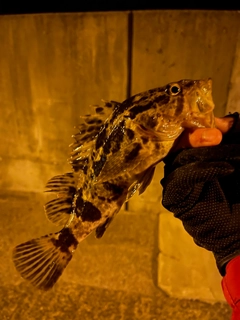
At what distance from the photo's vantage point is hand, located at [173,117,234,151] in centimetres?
183

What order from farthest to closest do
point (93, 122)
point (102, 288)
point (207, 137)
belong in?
point (102, 288)
point (93, 122)
point (207, 137)

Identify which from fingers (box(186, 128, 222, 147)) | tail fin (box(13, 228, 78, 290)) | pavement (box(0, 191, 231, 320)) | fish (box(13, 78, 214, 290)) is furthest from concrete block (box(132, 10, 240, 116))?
tail fin (box(13, 228, 78, 290))

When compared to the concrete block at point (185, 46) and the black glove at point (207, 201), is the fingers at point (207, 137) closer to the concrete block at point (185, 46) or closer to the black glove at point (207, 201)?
the black glove at point (207, 201)

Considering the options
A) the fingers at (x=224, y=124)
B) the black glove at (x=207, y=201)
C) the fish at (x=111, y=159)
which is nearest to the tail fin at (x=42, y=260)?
the fish at (x=111, y=159)

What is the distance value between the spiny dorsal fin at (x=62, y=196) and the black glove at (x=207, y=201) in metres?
Answer: 0.62

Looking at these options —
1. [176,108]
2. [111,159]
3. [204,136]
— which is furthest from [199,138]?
[111,159]

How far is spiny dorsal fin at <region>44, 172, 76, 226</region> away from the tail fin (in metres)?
0.13

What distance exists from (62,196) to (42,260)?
0.42 metres

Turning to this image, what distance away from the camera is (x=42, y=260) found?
2264 mm

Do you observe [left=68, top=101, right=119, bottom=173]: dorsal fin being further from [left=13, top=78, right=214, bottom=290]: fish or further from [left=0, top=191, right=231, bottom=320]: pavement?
[left=0, top=191, right=231, bottom=320]: pavement

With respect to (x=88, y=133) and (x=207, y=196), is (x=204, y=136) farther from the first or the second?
(x=88, y=133)

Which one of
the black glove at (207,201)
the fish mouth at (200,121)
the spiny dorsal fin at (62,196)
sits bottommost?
the spiny dorsal fin at (62,196)

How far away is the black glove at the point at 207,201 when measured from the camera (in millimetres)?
1831

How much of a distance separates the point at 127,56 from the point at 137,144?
75.3 inches
